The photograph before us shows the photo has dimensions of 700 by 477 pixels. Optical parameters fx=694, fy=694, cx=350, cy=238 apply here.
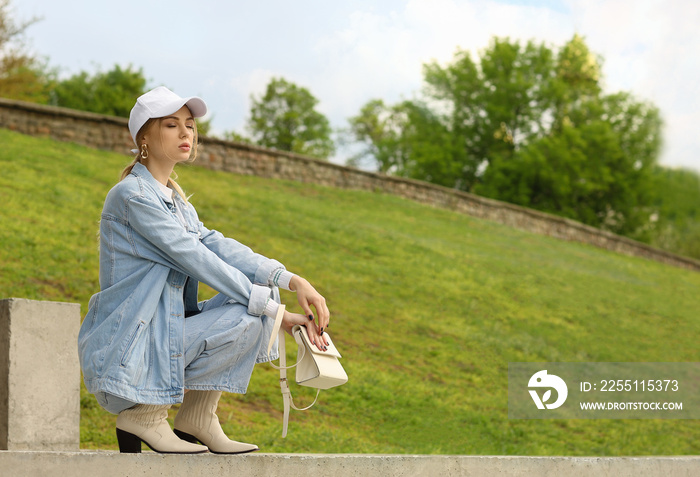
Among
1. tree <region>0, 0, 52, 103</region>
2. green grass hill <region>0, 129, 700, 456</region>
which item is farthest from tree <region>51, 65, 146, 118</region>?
green grass hill <region>0, 129, 700, 456</region>

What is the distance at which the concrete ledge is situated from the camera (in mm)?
2402

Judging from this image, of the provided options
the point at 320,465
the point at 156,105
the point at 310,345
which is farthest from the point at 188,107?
the point at 320,465

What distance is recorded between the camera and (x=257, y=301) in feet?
8.74

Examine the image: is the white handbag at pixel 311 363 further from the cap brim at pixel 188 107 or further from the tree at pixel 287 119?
the tree at pixel 287 119

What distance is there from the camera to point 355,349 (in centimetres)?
823

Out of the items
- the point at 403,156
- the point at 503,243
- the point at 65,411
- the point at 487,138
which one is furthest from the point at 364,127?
the point at 65,411

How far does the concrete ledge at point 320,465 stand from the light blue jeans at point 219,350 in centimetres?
24

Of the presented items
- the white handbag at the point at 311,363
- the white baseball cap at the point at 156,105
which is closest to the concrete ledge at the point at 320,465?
the white handbag at the point at 311,363

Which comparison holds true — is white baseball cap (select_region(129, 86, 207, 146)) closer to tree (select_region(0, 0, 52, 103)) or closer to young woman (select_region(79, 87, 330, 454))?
young woman (select_region(79, 87, 330, 454))

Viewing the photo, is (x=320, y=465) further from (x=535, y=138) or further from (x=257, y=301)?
(x=535, y=138)

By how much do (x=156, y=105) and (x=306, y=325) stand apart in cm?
107

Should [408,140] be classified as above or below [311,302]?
above

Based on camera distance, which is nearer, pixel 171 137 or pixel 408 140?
pixel 171 137

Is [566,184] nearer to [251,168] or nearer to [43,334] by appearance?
[251,168]
